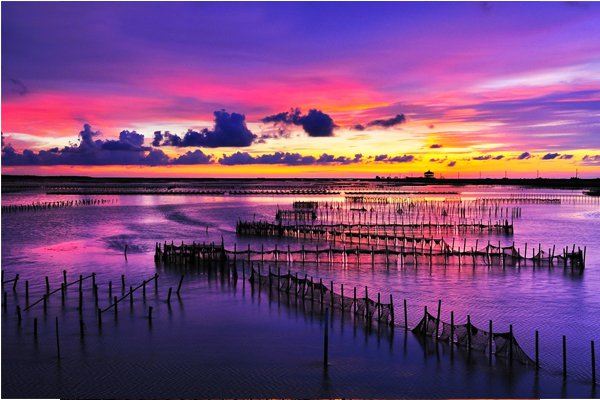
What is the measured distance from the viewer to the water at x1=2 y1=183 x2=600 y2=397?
598 inches

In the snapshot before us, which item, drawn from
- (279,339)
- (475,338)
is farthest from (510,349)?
(279,339)

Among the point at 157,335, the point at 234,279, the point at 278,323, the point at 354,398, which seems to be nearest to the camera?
the point at 354,398

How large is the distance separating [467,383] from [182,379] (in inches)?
295

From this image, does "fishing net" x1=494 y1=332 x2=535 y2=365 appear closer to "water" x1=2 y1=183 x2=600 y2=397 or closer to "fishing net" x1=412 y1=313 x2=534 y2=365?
"fishing net" x1=412 y1=313 x2=534 y2=365

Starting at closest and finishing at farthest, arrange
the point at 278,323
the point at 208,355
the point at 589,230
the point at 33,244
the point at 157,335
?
the point at 208,355 → the point at 157,335 → the point at 278,323 → the point at 33,244 → the point at 589,230

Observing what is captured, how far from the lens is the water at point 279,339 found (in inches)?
598

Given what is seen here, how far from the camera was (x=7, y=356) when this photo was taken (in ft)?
55.9

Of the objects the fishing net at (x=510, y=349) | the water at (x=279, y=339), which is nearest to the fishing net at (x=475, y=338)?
the fishing net at (x=510, y=349)

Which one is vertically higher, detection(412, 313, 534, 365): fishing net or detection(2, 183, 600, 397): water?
detection(412, 313, 534, 365): fishing net

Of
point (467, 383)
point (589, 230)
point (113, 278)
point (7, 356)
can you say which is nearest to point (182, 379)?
point (7, 356)

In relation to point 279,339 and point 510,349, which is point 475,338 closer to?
point 510,349

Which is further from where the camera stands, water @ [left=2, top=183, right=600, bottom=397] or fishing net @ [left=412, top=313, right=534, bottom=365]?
fishing net @ [left=412, top=313, right=534, bottom=365]

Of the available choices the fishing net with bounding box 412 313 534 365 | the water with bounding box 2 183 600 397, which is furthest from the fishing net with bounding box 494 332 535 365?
the water with bounding box 2 183 600 397

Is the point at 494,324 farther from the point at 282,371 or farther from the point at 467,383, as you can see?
the point at 282,371
